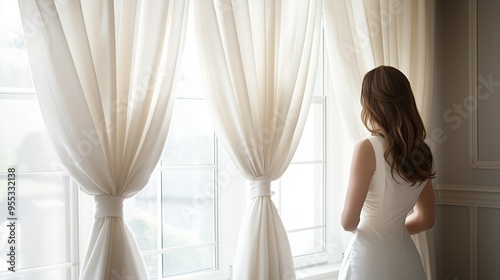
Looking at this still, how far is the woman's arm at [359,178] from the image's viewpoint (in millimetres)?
2322

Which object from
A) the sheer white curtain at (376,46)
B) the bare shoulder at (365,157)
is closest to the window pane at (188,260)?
the bare shoulder at (365,157)

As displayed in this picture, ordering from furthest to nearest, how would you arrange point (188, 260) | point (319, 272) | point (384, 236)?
point (319, 272)
point (188, 260)
point (384, 236)

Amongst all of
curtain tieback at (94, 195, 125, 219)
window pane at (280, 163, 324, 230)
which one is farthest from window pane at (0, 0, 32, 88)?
window pane at (280, 163, 324, 230)

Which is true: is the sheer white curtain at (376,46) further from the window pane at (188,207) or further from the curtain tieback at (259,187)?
the window pane at (188,207)

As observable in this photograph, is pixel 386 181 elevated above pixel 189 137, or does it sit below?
below

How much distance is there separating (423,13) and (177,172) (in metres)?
2.09

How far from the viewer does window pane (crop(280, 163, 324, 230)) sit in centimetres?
324

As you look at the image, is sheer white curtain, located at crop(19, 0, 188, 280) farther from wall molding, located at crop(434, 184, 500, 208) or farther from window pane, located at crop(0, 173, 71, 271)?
wall molding, located at crop(434, 184, 500, 208)

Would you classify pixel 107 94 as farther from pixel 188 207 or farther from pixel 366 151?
pixel 366 151

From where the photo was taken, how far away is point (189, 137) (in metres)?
2.79

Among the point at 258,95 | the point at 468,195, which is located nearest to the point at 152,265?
the point at 258,95

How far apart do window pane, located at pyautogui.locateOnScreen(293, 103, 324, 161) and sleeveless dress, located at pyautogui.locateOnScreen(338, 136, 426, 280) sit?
37.1 inches

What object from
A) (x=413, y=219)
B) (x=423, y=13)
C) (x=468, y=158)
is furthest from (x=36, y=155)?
(x=468, y=158)

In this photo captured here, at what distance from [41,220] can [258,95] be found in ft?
3.84
